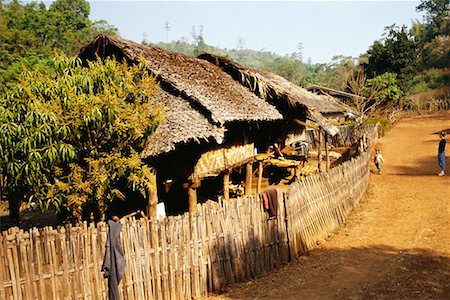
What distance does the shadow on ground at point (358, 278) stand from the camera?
6.63 m

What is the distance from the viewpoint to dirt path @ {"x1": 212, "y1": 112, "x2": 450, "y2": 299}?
680cm

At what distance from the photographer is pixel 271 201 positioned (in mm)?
7742

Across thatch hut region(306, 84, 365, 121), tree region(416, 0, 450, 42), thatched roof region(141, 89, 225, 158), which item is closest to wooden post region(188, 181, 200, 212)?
thatched roof region(141, 89, 225, 158)

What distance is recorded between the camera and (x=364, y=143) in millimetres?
18578

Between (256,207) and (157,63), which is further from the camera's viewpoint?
(157,63)

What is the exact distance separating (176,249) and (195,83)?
20.6ft

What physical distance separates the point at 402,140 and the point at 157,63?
22.5 meters

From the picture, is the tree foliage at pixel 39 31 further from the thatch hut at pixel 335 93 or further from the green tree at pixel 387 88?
the green tree at pixel 387 88

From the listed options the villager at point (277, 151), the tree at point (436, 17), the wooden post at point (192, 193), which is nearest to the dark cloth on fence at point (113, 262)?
the wooden post at point (192, 193)

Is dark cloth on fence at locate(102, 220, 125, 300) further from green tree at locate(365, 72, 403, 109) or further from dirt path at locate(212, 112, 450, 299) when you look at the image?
green tree at locate(365, 72, 403, 109)

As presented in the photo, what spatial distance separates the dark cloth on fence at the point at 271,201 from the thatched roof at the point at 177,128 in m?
2.07

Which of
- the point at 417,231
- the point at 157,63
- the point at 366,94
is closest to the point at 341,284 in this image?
the point at 417,231

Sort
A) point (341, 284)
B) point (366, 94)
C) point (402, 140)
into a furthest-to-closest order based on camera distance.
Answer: point (366, 94)
point (402, 140)
point (341, 284)

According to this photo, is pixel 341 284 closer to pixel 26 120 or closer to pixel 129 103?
pixel 129 103
